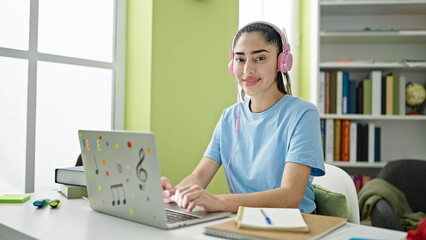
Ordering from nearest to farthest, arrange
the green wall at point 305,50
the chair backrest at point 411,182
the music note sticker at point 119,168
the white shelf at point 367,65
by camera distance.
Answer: the music note sticker at point 119,168 < the chair backrest at point 411,182 < the white shelf at point 367,65 < the green wall at point 305,50

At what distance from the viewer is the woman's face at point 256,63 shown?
145 cm

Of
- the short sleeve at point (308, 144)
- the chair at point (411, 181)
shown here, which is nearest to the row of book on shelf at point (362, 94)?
the chair at point (411, 181)

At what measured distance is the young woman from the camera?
4.14 ft

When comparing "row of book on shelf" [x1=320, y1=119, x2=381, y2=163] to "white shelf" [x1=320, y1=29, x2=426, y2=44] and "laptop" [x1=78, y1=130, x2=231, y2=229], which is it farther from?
"laptop" [x1=78, y1=130, x2=231, y2=229]

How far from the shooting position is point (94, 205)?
1072mm

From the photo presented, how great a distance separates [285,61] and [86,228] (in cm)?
90

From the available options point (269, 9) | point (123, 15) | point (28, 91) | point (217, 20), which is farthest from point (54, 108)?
point (269, 9)

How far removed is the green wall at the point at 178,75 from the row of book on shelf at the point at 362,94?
2.94 feet

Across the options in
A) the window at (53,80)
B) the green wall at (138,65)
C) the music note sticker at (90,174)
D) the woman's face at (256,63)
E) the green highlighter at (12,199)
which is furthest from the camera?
the green wall at (138,65)

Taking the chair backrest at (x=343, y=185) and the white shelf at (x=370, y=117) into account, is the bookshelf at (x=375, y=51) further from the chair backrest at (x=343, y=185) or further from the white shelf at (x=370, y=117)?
the chair backrest at (x=343, y=185)

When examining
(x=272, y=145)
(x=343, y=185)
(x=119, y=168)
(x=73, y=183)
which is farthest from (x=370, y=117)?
(x=119, y=168)

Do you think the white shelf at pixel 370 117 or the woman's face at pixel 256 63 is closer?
the woman's face at pixel 256 63

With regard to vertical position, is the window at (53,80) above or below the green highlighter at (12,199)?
above

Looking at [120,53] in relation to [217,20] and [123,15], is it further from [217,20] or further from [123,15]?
[217,20]
